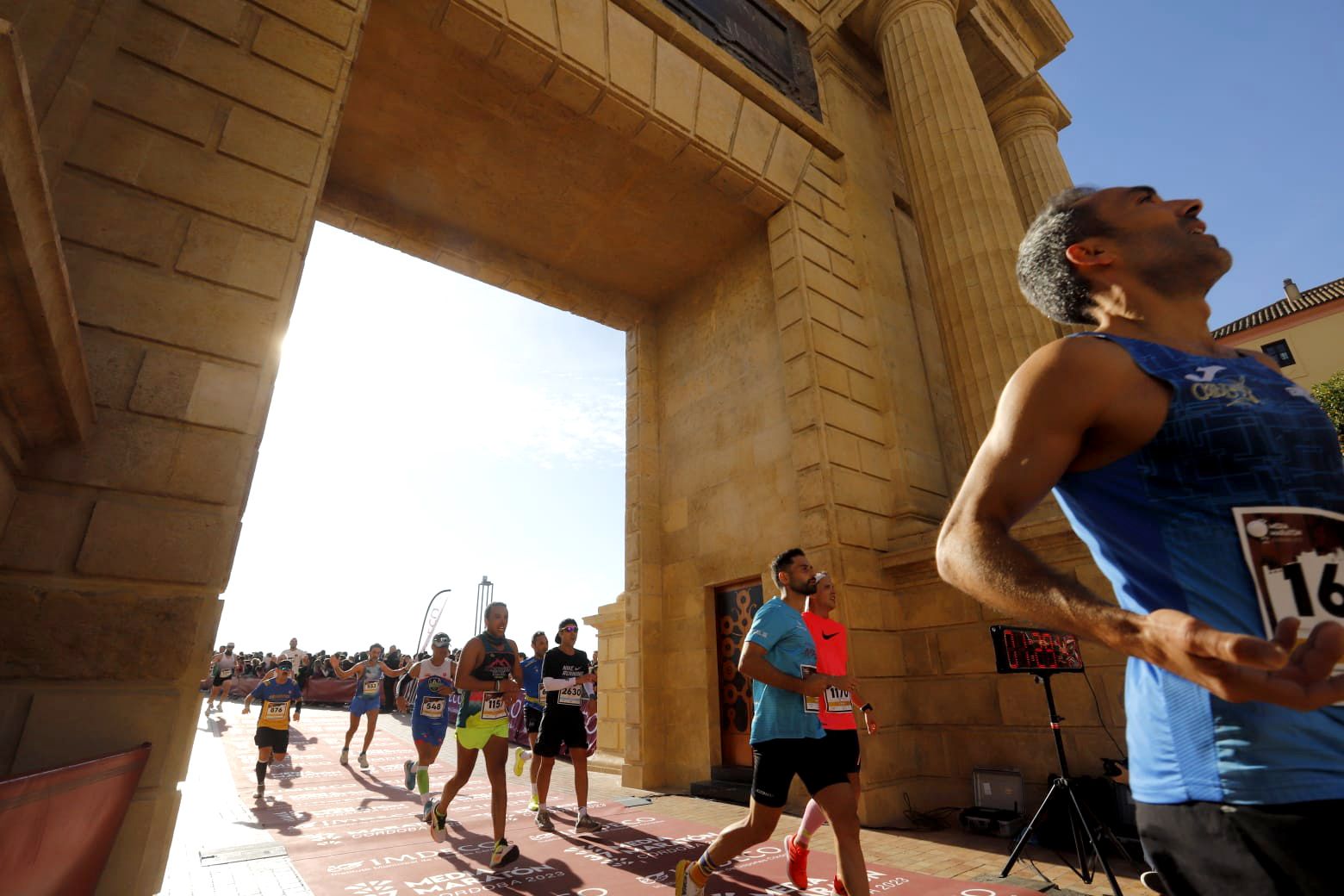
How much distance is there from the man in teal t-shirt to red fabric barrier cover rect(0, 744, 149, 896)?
2.94m

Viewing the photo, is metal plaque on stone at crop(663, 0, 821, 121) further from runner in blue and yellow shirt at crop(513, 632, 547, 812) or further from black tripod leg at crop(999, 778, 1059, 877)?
black tripod leg at crop(999, 778, 1059, 877)

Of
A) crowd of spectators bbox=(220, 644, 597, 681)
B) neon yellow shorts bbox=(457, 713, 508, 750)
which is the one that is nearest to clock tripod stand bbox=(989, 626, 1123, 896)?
neon yellow shorts bbox=(457, 713, 508, 750)

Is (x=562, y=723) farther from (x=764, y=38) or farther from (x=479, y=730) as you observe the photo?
(x=764, y=38)

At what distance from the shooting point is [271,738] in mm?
8773

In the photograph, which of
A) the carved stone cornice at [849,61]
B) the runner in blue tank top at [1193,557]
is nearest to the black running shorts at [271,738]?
the runner in blue tank top at [1193,557]

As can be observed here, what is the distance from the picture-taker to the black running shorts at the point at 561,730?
6.69 metres

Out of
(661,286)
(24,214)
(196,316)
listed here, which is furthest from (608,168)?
(24,214)

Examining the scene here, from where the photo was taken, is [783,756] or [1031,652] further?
[1031,652]

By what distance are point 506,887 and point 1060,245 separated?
17.4 ft

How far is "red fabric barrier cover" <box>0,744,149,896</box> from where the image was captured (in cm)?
186

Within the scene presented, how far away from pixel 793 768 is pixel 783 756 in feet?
0.29

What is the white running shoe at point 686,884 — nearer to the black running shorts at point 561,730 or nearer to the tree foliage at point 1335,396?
the black running shorts at point 561,730

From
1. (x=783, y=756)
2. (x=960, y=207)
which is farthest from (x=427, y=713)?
(x=960, y=207)

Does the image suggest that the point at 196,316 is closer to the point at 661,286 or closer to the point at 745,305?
the point at 745,305
